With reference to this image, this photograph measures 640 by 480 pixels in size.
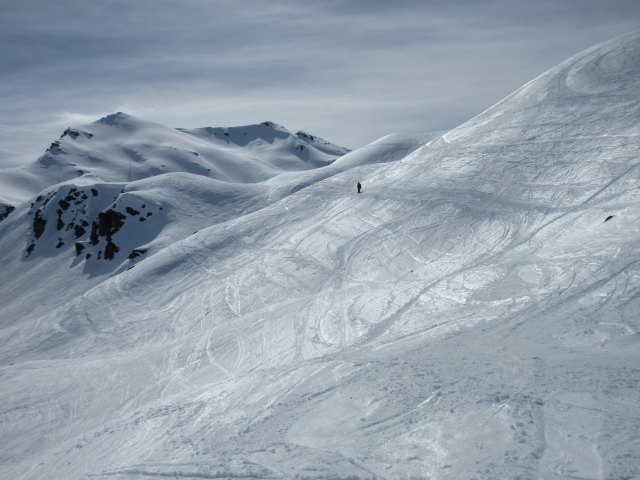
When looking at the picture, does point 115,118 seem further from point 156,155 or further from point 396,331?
point 396,331

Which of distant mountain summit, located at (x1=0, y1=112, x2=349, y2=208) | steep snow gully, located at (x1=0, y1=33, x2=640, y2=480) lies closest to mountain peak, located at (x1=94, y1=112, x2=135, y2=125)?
distant mountain summit, located at (x1=0, y1=112, x2=349, y2=208)

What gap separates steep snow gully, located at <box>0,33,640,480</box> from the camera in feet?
26.5

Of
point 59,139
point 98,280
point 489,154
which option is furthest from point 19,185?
point 489,154

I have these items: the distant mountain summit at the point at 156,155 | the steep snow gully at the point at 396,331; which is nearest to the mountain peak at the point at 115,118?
the distant mountain summit at the point at 156,155

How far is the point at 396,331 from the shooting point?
1422cm

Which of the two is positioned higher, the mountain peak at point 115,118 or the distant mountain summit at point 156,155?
the mountain peak at point 115,118

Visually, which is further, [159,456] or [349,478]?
[159,456]

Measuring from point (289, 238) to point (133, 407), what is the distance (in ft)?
49.9

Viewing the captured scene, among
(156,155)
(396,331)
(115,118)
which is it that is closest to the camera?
(396,331)

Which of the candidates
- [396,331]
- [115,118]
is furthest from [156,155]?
[396,331]

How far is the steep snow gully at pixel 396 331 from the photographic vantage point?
8.06 meters

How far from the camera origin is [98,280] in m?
46.3

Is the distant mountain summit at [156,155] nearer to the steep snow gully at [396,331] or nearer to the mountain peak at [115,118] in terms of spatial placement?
the mountain peak at [115,118]

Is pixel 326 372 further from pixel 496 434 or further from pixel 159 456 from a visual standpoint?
pixel 496 434
